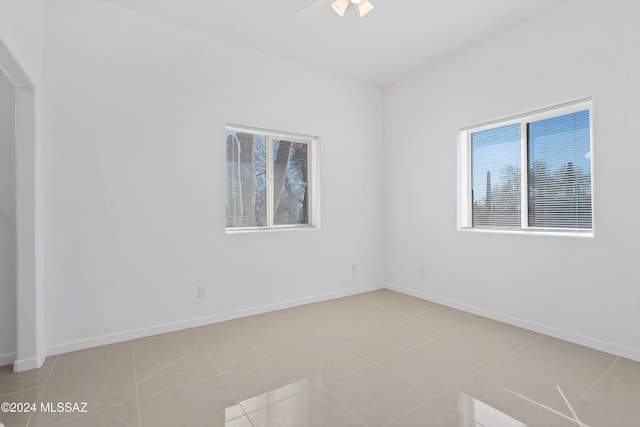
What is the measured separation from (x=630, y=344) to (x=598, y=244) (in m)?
0.77

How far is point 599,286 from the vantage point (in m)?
2.57

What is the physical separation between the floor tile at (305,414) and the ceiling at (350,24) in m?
2.84

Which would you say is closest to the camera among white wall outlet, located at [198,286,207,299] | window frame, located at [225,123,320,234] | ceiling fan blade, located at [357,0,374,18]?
ceiling fan blade, located at [357,0,374,18]

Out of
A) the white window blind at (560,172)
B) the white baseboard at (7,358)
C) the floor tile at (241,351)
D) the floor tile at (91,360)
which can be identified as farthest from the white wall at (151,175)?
the white window blind at (560,172)

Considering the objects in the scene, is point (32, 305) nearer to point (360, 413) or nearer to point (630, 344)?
point (360, 413)

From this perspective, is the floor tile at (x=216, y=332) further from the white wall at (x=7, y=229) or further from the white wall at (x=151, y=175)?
the white wall at (x=7, y=229)

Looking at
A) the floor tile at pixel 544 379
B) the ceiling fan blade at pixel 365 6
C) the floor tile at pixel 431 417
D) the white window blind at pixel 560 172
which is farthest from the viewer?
the white window blind at pixel 560 172

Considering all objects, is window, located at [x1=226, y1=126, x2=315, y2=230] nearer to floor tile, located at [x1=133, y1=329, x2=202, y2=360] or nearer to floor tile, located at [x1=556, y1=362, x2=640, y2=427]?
floor tile, located at [x1=133, y1=329, x2=202, y2=360]

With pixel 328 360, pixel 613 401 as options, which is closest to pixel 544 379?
pixel 613 401

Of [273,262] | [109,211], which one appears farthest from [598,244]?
[109,211]

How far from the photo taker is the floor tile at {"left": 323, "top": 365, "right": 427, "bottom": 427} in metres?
1.78

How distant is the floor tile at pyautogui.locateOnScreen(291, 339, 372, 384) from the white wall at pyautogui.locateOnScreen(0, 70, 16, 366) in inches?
82.7

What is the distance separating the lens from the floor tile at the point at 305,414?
170 cm

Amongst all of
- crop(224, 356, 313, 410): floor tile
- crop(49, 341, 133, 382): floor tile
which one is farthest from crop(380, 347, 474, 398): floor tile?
crop(49, 341, 133, 382): floor tile
